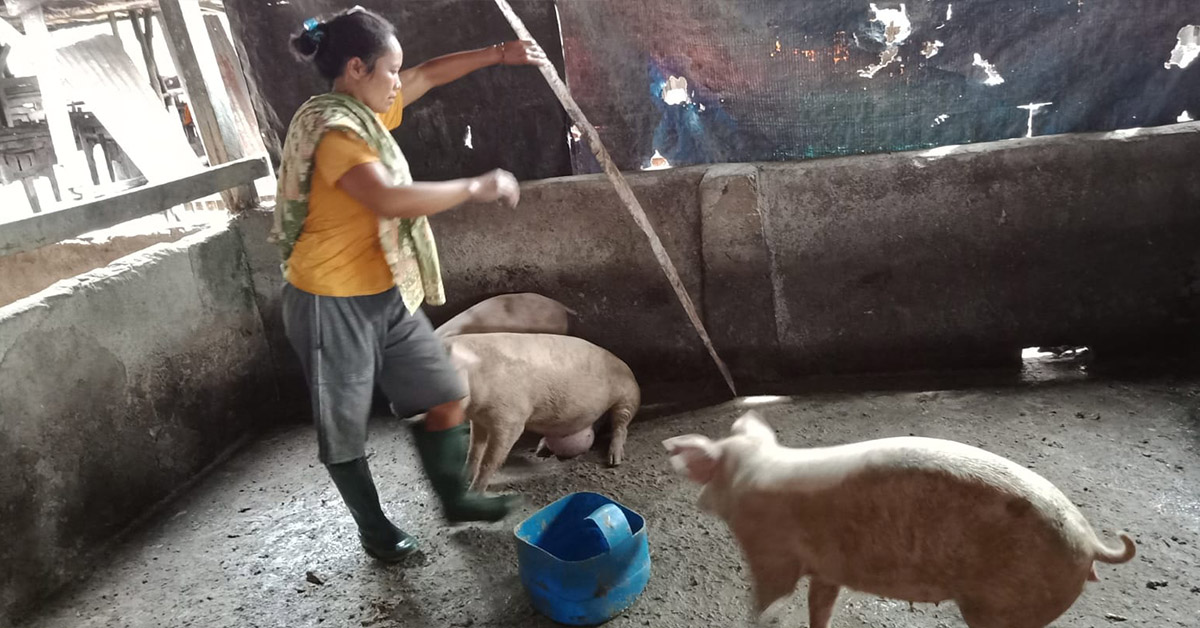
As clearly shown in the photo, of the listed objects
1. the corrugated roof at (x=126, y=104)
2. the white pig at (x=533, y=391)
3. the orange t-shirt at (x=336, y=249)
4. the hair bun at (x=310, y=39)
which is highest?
the corrugated roof at (x=126, y=104)

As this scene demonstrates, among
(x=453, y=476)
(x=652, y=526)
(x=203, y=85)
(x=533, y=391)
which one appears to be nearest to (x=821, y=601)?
(x=652, y=526)

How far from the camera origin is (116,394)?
3250mm

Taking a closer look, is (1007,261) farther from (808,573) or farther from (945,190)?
(808,573)

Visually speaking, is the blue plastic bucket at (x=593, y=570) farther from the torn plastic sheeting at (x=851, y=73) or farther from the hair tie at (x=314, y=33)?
the torn plastic sheeting at (x=851, y=73)

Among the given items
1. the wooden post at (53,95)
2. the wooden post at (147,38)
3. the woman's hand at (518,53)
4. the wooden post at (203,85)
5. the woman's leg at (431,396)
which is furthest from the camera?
the wooden post at (147,38)

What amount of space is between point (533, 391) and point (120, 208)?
6.76ft

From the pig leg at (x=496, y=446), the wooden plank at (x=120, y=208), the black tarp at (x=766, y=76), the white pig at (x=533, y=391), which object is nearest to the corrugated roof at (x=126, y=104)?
the wooden plank at (x=120, y=208)

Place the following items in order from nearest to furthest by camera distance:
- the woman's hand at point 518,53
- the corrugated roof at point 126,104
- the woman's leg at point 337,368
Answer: the woman's leg at point 337,368, the woman's hand at point 518,53, the corrugated roof at point 126,104

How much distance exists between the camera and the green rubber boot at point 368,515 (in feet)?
8.60

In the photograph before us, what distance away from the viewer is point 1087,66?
3.52 metres

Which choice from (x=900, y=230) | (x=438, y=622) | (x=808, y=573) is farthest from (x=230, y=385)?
(x=900, y=230)

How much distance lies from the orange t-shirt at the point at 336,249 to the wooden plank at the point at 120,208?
1297mm

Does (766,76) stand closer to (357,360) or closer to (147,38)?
(357,360)

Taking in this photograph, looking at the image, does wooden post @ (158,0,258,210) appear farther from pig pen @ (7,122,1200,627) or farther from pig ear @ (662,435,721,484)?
pig ear @ (662,435,721,484)
